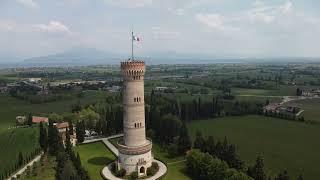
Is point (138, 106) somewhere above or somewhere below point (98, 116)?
above

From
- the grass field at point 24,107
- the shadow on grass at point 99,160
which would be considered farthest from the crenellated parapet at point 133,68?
the grass field at point 24,107

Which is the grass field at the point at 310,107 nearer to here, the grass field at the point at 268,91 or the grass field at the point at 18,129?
the grass field at the point at 268,91

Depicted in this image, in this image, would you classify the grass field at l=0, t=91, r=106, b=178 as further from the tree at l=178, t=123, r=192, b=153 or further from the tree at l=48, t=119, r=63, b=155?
the tree at l=178, t=123, r=192, b=153

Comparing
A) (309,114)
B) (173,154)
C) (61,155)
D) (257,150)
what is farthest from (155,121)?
(309,114)

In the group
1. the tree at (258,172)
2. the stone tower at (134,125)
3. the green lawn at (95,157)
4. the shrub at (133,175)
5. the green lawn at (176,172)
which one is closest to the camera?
the tree at (258,172)

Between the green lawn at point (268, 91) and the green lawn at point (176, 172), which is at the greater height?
the green lawn at point (176, 172)

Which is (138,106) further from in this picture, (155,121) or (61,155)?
(155,121)
